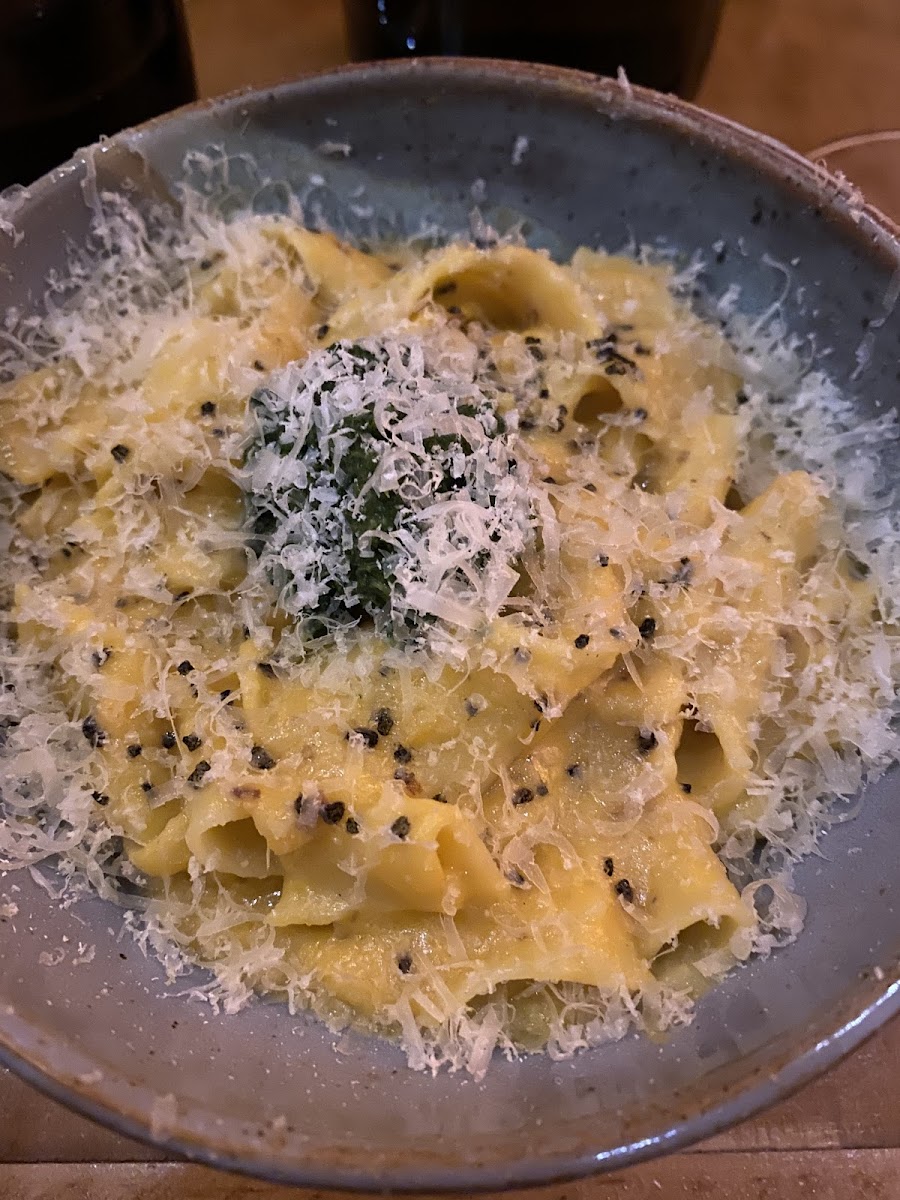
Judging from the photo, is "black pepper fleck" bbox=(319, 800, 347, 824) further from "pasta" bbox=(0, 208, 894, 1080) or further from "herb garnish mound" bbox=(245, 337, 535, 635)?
"herb garnish mound" bbox=(245, 337, 535, 635)

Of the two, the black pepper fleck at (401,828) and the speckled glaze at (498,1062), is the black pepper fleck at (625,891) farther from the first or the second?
the black pepper fleck at (401,828)

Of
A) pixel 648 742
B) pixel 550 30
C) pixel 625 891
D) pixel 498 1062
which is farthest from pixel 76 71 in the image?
pixel 498 1062

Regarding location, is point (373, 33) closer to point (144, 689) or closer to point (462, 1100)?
point (144, 689)

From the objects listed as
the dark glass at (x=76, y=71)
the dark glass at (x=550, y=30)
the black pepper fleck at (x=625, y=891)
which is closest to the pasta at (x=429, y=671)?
the black pepper fleck at (x=625, y=891)

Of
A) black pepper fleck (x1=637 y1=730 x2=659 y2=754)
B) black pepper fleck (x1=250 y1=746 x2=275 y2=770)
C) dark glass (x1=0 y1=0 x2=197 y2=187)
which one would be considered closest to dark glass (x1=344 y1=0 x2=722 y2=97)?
dark glass (x1=0 y1=0 x2=197 y2=187)

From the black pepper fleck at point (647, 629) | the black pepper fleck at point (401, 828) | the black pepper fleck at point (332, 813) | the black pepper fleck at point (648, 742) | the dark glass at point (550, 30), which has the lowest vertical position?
the black pepper fleck at point (401, 828)

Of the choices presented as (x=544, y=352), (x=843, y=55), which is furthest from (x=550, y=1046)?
(x=843, y=55)

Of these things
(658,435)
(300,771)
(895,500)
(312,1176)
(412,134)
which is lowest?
(312,1176)
